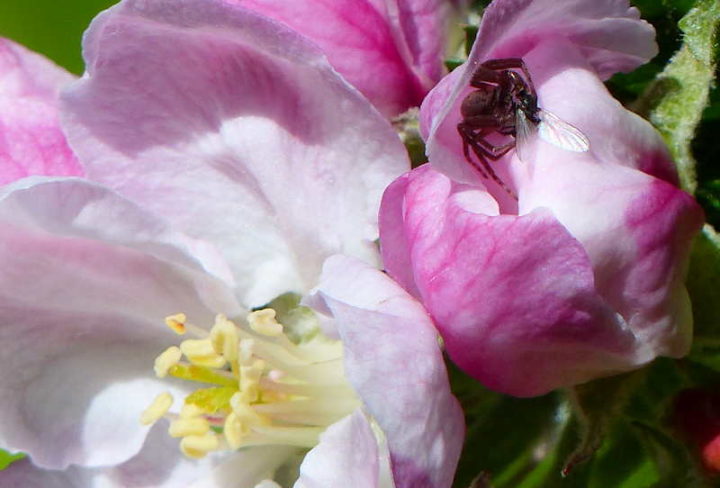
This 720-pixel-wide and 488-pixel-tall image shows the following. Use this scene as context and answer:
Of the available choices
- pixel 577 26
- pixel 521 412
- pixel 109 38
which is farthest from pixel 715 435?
pixel 109 38

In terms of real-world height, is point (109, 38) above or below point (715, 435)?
above

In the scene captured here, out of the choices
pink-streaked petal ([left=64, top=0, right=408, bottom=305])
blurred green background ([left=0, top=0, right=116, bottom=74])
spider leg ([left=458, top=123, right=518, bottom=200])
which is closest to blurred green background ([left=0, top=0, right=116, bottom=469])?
blurred green background ([left=0, top=0, right=116, bottom=74])

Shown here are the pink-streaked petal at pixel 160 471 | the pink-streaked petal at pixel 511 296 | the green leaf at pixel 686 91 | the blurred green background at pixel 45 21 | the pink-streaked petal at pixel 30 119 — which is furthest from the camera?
the blurred green background at pixel 45 21

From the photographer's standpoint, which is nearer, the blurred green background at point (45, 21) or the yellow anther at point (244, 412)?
the yellow anther at point (244, 412)

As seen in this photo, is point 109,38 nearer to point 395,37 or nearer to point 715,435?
point 395,37

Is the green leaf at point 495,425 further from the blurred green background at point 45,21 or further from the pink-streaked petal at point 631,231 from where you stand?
the blurred green background at point 45,21

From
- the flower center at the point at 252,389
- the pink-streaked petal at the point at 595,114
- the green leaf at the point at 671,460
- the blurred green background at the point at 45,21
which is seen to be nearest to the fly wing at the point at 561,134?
the pink-streaked petal at the point at 595,114

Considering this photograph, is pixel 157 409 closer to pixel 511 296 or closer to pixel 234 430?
pixel 234 430

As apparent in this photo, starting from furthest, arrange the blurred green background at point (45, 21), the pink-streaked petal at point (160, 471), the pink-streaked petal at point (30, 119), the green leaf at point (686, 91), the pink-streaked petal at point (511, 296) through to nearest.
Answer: the blurred green background at point (45, 21) < the pink-streaked petal at point (160, 471) < the pink-streaked petal at point (30, 119) < the green leaf at point (686, 91) < the pink-streaked petal at point (511, 296)
